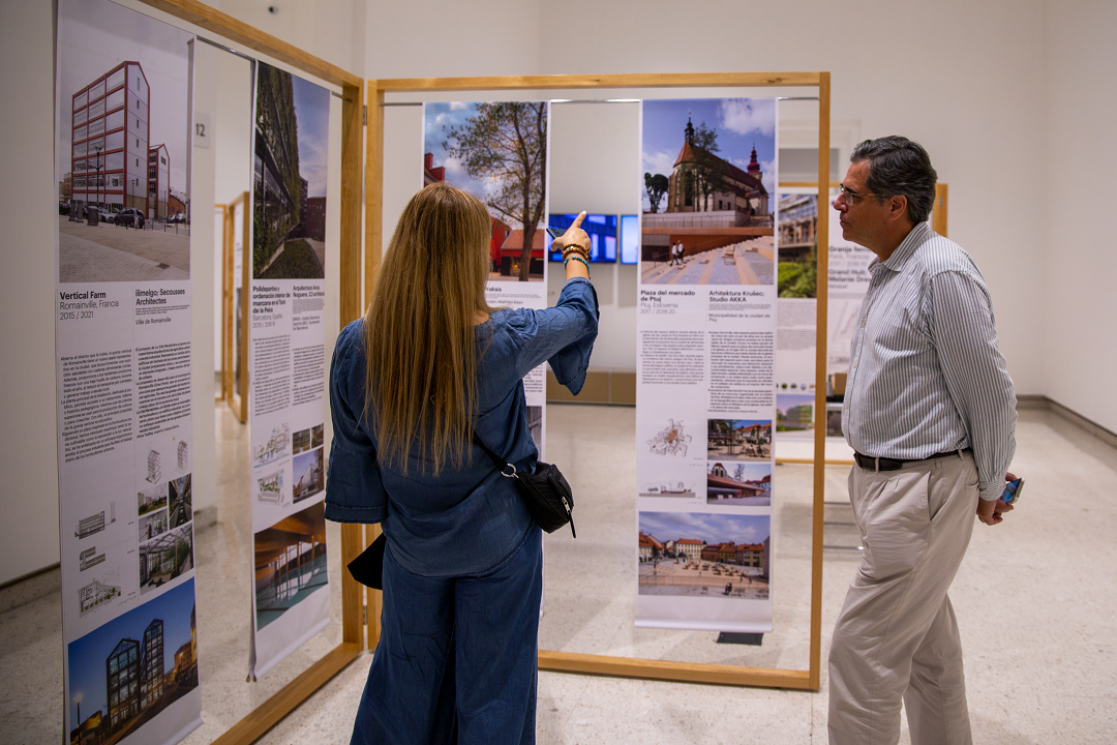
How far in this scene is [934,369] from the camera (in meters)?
1.97

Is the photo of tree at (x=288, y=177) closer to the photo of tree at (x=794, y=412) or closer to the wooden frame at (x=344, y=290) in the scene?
the wooden frame at (x=344, y=290)

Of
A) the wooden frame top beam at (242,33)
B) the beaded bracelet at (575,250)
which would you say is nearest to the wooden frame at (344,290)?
the wooden frame top beam at (242,33)

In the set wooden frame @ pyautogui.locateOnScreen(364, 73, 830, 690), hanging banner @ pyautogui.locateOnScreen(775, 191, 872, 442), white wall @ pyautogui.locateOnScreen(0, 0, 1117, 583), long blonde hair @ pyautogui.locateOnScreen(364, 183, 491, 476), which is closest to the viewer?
long blonde hair @ pyautogui.locateOnScreen(364, 183, 491, 476)

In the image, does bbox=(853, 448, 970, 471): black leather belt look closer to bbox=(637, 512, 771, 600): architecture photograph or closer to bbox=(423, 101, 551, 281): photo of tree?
bbox=(637, 512, 771, 600): architecture photograph

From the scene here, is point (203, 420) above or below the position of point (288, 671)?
above

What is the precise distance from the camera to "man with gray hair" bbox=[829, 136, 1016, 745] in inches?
75.5

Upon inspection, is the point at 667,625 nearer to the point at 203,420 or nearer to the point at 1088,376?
the point at 203,420

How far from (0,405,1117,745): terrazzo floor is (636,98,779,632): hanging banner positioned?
0.37 meters

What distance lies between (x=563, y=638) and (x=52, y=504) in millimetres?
2401

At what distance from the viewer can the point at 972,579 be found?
13.4 ft

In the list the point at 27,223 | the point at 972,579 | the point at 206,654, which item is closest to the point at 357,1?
the point at 27,223

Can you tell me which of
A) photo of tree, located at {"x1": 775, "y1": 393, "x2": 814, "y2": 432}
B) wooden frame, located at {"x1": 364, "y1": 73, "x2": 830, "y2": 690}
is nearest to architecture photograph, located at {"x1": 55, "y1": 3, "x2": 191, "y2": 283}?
wooden frame, located at {"x1": 364, "y1": 73, "x2": 830, "y2": 690}

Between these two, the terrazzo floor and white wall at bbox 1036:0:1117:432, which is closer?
the terrazzo floor

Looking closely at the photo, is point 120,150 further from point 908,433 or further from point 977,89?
point 977,89
